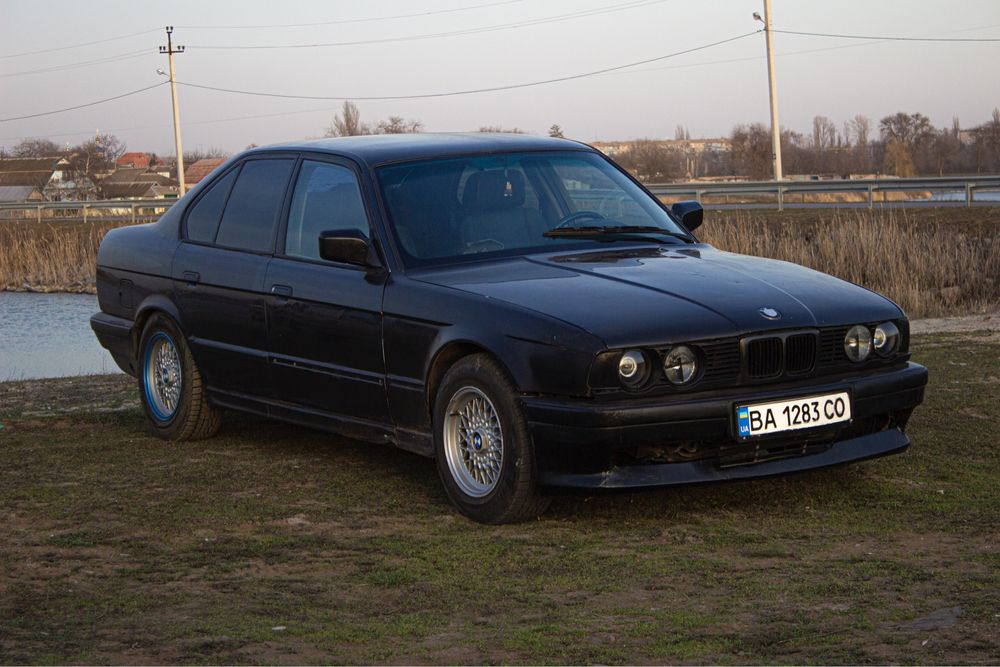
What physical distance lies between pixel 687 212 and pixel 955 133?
178 feet

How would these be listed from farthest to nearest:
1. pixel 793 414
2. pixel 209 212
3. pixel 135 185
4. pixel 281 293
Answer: pixel 135 185 < pixel 209 212 < pixel 281 293 < pixel 793 414

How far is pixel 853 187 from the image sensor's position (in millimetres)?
31062

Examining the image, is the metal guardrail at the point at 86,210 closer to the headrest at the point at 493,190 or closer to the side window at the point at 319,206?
the side window at the point at 319,206

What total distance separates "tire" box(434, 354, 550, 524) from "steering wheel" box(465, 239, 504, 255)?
760mm

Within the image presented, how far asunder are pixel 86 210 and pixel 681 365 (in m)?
46.0

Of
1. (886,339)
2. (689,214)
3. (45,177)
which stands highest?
(45,177)

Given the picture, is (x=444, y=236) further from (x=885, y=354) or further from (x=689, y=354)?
(x=885, y=354)

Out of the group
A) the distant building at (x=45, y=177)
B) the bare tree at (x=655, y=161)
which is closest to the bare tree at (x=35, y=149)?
the distant building at (x=45, y=177)

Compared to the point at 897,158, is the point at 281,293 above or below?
below

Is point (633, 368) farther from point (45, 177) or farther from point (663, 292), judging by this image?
point (45, 177)

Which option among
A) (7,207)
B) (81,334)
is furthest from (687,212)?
(7,207)

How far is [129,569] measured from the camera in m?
4.92

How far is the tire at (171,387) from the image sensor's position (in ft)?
24.6

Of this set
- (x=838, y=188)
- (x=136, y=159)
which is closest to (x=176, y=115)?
(x=838, y=188)
